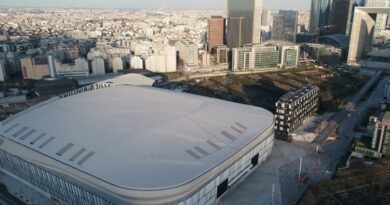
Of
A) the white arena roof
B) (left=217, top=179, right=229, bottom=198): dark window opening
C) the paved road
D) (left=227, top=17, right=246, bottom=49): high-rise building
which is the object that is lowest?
the paved road

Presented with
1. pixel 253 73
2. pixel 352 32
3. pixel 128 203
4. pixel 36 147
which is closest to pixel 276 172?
pixel 128 203

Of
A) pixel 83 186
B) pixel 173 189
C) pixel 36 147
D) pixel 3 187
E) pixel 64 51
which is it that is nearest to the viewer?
pixel 173 189

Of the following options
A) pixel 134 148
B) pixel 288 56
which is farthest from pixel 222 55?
pixel 134 148

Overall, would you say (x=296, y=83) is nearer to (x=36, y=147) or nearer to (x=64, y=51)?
(x=36, y=147)

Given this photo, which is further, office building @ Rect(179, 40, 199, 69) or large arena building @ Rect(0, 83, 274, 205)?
office building @ Rect(179, 40, 199, 69)

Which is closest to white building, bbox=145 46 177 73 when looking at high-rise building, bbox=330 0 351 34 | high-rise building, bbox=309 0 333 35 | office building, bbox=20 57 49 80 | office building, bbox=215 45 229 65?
office building, bbox=215 45 229 65

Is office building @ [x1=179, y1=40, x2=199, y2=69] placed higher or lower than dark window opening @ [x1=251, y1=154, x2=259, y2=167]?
higher

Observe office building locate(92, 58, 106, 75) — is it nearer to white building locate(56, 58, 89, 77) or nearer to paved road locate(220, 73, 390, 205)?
white building locate(56, 58, 89, 77)
